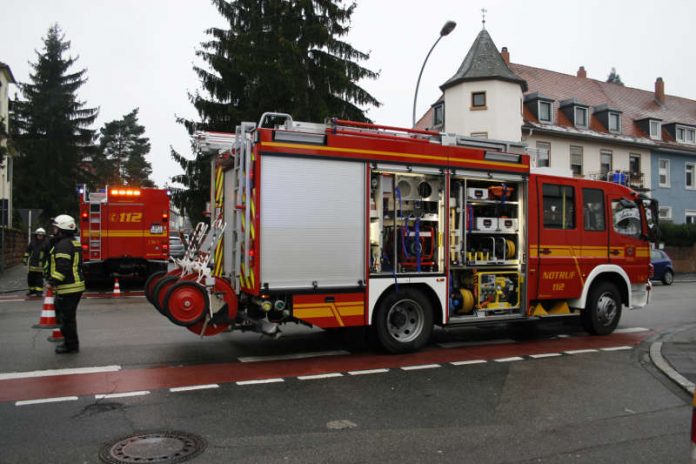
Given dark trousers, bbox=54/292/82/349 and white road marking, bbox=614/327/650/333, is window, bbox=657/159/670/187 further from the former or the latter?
dark trousers, bbox=54/292/82/349

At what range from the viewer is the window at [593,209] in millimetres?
10023

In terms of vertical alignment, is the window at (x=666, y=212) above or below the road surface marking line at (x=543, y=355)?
above

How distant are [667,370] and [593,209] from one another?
3.25 metres

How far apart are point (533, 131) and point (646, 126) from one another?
10.6m

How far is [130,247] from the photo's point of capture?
1733cm

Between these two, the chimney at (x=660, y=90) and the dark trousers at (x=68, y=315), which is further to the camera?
the chimney at (x=660, y=90)

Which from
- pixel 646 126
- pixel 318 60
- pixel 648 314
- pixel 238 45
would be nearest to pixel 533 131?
pixel 646 126

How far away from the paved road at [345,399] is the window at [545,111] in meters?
28.7

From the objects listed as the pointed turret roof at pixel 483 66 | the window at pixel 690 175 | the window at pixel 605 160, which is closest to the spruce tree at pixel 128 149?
the pointed turret roof at pixel 483 66

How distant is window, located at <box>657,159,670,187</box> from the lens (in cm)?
3941

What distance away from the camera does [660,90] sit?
147ft

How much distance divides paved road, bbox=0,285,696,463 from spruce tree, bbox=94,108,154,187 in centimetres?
6771

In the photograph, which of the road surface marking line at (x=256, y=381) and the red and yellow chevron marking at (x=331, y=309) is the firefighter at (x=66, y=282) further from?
the red and yellow chevron marking at (x=331, y=309)

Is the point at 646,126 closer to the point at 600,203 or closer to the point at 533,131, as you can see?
the point at 533,131
